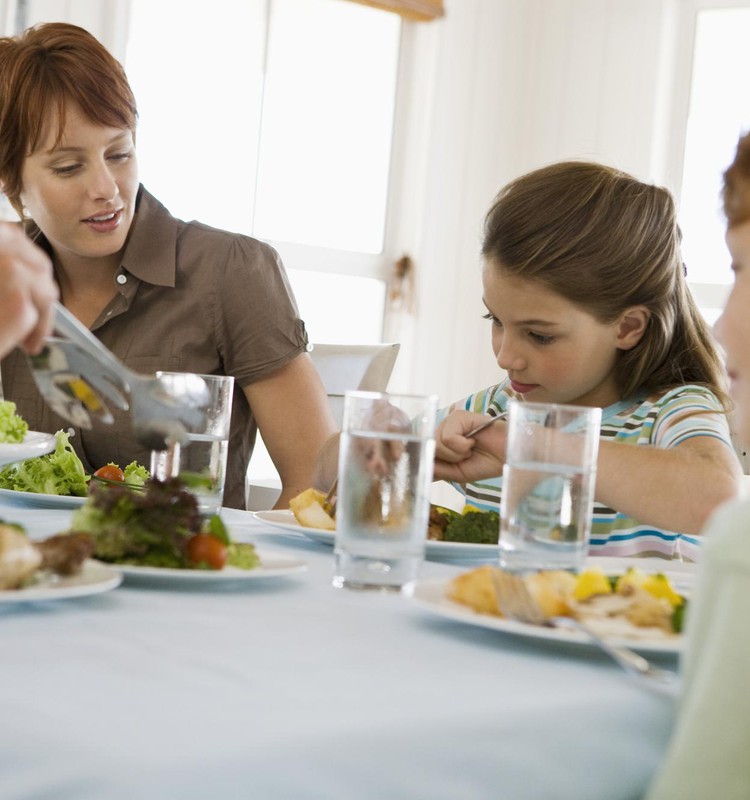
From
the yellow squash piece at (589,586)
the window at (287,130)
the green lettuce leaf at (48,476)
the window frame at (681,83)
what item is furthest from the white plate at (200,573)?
the window frame at (681,83)

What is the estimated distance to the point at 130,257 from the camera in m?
2.17

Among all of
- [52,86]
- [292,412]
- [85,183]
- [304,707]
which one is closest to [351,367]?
[292,412]

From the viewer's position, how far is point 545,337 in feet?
5.56

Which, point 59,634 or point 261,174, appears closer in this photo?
point 59,634

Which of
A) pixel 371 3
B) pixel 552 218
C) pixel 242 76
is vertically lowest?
pixel 552 218

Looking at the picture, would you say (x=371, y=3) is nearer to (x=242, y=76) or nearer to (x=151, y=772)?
(x=242, y=76)

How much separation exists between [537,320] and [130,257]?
0.86 metres

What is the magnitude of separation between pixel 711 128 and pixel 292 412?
3.40 m

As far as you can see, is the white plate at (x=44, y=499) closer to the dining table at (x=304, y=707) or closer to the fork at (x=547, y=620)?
the dining table at (x=304, y=707)

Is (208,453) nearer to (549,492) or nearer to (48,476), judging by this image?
(48,476)

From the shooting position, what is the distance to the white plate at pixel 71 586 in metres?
0.75

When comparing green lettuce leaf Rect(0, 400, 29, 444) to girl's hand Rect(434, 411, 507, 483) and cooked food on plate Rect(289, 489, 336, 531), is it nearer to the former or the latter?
cooked food on plate Rect(289, 489, 336, 531)

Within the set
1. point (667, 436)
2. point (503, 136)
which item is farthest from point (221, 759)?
point (503, 136)

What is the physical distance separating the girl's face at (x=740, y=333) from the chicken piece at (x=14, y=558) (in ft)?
1.67
